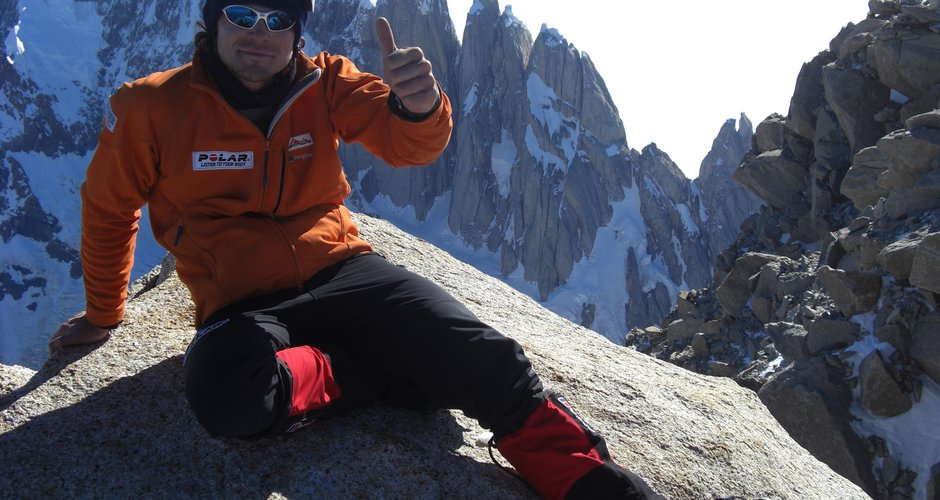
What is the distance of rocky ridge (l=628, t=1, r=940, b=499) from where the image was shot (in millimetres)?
13828

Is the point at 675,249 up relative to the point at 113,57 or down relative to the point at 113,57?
up

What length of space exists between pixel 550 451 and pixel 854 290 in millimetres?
15837

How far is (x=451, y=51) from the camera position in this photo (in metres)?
103

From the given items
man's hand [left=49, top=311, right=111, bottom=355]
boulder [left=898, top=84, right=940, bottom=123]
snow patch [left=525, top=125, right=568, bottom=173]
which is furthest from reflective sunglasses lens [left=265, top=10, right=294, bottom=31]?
snow patch [left=525, top=125, right=568, bottom=173]

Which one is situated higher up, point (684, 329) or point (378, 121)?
point (378, 121)

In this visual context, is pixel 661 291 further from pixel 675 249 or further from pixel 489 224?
pixel 489 224

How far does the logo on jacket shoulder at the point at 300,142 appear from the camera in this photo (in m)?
3.76

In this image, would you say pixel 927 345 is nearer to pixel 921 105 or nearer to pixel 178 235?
pixel 921 105

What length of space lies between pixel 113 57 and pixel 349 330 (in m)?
176

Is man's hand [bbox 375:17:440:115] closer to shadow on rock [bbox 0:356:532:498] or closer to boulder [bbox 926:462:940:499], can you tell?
shadow on rock [bbox 0:356:532:498]

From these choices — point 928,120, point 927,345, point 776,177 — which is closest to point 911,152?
point 928,120

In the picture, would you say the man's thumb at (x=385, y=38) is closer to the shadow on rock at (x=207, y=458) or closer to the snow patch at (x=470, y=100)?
the shadow on rock at (x=207, y=458)

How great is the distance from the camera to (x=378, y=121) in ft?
12.7

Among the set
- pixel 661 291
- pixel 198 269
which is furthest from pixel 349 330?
pixel 661 291
